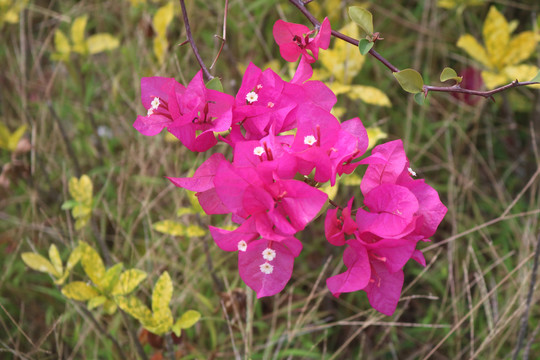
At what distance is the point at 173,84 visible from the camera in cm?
58

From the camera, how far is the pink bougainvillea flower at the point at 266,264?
532mm

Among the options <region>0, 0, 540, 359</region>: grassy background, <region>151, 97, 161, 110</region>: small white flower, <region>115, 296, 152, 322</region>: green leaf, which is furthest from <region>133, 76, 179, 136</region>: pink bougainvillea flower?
<region>0, 0, 540, 359</region>: grassy background

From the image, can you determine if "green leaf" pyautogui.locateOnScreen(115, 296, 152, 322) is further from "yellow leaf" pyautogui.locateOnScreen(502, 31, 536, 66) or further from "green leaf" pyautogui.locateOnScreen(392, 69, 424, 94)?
"yellow leaf" pyautogui.locateOnScreen(502, 31, 536, 66)

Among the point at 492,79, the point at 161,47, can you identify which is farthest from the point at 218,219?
the point at 492,79

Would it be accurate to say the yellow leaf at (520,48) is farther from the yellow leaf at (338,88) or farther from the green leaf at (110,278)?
the green leaf at (110,278)

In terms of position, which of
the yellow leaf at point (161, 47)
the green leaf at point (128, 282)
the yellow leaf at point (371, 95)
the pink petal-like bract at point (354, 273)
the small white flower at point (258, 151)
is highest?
the small white flower at point (258, 151)

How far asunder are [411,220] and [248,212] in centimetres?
15

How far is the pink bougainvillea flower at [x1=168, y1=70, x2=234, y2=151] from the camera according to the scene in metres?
0.56

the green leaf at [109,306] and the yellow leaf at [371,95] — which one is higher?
the yellow leaf at [371,95]

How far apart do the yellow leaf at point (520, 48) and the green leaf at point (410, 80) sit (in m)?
0.75

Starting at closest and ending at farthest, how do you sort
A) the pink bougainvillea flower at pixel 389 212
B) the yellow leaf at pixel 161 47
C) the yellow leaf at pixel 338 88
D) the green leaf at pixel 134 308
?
the pink bougainvillea flower at pixel 389 212 < the green leaf at pixel 134 308 < the yellow leaf at pixel 338 88 < the yellow leaf at pixel 161 47

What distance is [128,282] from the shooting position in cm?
89

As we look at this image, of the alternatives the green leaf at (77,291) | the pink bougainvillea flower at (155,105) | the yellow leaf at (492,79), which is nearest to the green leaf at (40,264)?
the green leaf at (77,291)

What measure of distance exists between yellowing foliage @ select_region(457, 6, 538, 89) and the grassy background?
17 centimetres
